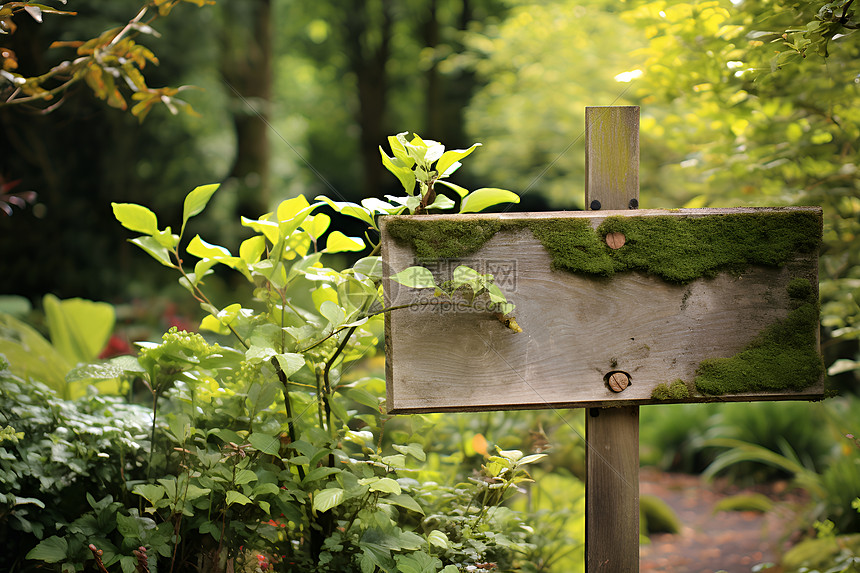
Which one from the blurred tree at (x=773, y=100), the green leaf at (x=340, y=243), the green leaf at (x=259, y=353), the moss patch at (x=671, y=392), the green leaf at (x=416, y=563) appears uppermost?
the blurred tree at (x=773, y=100)

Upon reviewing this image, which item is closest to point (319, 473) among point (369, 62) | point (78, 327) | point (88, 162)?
point (78, 327)

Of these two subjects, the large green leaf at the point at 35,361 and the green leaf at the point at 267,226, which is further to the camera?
the large green leaf at the point at 35,361

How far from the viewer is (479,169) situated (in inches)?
334

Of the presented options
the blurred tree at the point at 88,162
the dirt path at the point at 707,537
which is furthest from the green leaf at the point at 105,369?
the blurred tree at the point at 88,162

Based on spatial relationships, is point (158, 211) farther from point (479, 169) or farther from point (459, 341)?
point (459, 341)

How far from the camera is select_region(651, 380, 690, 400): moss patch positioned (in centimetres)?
137

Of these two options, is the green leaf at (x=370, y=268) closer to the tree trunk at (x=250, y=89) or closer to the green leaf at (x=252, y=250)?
the green leaf at (x=252, y=250)

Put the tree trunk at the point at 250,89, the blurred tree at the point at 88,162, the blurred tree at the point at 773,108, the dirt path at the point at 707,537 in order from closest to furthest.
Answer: the blurred tree at the point at 773,108
the dirt path at the point at 707,537
the blurred tree at the point at 88,162
the tree trunk at the point at 250,89

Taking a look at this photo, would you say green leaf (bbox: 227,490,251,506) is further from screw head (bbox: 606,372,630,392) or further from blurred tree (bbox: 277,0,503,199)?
blurred tree (bbox: 277,0,503,199)

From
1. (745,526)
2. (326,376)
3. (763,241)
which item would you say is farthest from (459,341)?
(745,526)

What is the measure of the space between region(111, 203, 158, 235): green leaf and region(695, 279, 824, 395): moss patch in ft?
4.49

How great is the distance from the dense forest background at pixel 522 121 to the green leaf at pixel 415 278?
72 cm

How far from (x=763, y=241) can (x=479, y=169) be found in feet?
23.8

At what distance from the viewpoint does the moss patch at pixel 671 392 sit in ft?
4.50
